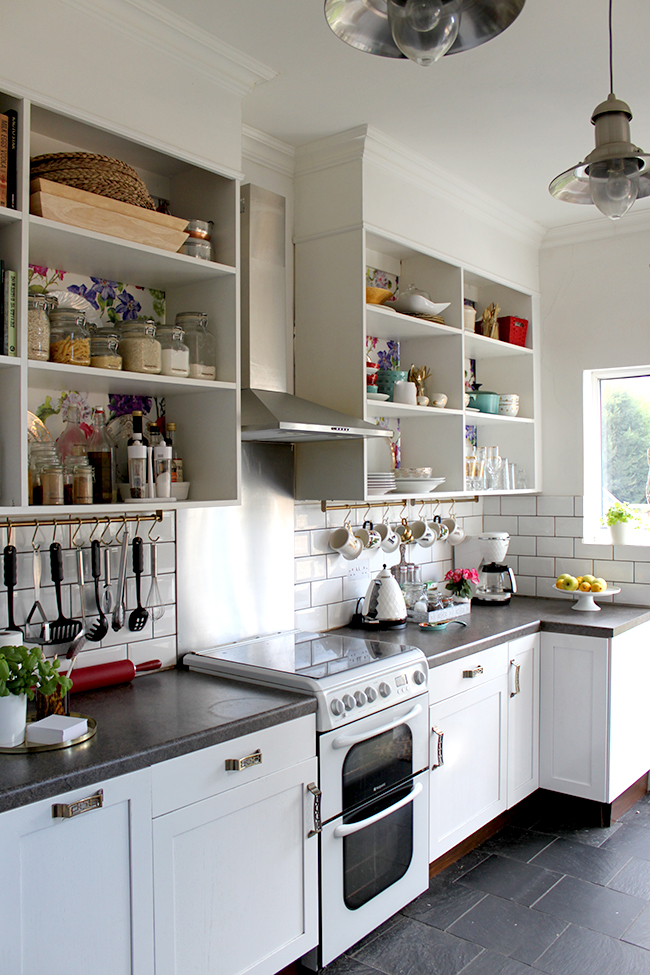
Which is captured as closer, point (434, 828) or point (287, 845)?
point (287, 845)

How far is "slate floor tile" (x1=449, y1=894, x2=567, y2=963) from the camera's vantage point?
2.49 m

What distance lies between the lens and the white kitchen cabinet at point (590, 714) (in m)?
3.34

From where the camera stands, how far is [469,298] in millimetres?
4148

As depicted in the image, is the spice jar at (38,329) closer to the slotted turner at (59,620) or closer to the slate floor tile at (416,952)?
the slotted turner at (59,620)

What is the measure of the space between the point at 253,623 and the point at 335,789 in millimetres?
788

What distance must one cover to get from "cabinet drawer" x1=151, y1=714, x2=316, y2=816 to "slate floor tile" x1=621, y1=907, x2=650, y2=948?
1.28 metres

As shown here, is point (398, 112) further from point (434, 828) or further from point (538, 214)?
point (434, 828)

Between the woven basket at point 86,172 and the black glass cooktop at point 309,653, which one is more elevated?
the woven basket at point 86,172

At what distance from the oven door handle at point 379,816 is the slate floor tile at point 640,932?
0.80m

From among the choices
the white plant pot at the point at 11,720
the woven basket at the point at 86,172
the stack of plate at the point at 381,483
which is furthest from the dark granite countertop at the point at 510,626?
the woven basket at the point at 86,172

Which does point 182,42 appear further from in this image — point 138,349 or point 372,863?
point 372,863

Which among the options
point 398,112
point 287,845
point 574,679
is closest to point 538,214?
point 398,112

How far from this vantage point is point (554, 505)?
13.6 ft

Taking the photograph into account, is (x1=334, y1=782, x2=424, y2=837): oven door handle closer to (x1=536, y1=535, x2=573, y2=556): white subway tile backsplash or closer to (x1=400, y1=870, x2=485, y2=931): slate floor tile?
(x1=400, y1=870, x2=485, y2=931): slate floor tile
